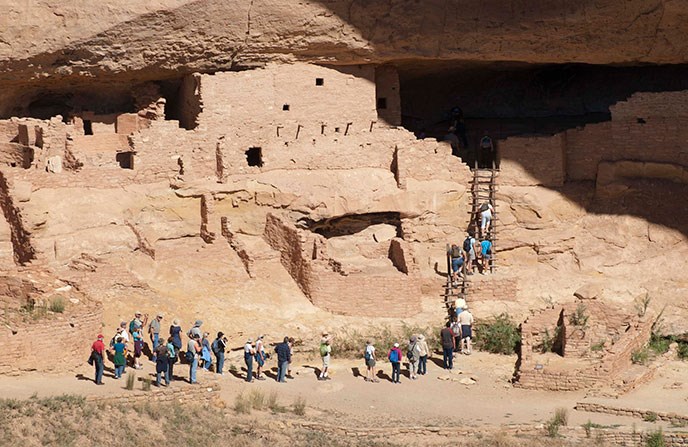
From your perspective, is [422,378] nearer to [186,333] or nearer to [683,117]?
[186,333]

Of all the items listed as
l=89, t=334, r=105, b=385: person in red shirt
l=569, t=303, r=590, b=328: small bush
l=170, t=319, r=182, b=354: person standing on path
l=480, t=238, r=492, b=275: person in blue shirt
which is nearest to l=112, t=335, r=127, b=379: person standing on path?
l=89, t=334, r=105, b=385: person in red shirt

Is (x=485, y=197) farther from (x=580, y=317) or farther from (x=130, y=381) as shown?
(x=130, y=381)

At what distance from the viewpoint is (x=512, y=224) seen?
1188 inches

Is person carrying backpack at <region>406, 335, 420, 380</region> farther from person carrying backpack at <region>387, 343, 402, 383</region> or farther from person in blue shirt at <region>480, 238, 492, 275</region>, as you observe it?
person in blue shirt at <region>480, 238, 492, 275</region>

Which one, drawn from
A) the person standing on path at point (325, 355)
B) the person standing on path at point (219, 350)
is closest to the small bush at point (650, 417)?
the person standing on path at point (325, 355)

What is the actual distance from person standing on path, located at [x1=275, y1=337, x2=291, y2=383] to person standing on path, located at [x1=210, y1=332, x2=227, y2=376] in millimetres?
780

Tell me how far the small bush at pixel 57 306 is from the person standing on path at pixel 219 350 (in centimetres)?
223

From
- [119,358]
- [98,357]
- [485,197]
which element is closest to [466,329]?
[485,197]

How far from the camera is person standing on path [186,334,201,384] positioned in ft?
79.3

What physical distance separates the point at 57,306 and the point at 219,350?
240cm

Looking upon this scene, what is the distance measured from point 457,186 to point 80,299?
7869 millimetres

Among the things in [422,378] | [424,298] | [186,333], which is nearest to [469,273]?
[424,298]

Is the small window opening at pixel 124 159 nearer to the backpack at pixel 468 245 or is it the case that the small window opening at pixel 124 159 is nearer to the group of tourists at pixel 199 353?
the group of tourists at pixel 199 353

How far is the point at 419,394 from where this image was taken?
82.5 feet
